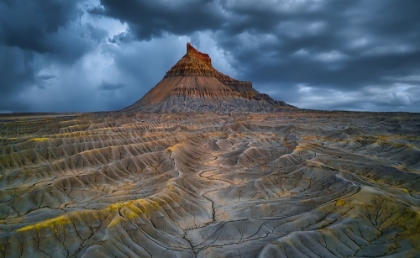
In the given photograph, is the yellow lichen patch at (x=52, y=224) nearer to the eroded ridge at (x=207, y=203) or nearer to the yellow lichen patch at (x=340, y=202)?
the eroded ridge at (x=207, y=203)

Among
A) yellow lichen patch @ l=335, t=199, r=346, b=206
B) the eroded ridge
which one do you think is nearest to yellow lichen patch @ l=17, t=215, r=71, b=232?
the eroded ridge

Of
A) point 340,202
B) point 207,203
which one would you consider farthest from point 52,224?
point 340,202

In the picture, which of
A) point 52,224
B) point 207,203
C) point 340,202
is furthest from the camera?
point 207,203

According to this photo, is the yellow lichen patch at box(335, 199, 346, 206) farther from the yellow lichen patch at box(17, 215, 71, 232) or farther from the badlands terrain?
the yellow lichen patch at box(17, 215, 71, 232)

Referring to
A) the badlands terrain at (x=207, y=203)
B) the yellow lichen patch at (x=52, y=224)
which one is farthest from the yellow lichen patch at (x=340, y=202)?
the yellow lichen patch at (x=52, y=224)

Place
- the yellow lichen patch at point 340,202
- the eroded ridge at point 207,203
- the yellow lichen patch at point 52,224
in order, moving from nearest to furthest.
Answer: the eroded ridge at point 207,203, the yellow lichen patch at point 52,224, the yellow lichen patch at point 340,202

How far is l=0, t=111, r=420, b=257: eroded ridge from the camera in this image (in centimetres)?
2473

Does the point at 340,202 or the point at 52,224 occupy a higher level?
the point at 340,202

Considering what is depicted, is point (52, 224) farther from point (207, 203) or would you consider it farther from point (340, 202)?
point (340, 202)

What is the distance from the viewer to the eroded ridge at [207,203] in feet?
81.1

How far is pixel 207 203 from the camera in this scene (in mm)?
38344

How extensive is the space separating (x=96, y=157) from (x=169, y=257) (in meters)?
40.0

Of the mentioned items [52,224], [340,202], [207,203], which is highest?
[340,202]

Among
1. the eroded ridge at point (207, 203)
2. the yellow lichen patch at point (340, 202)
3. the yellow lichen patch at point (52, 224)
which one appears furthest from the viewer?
the yellow lichen patch at point (340, 202)
